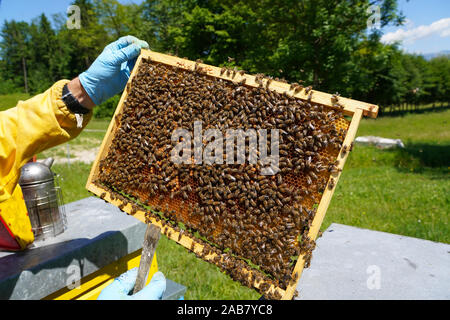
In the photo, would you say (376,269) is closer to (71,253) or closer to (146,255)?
(146,255)

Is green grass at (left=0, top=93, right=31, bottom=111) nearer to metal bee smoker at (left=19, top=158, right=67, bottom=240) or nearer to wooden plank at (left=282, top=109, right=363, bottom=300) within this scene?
metal bee smoker at (left=19, top=158, right=67, bottom=240)

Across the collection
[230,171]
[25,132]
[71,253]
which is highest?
[25,132]

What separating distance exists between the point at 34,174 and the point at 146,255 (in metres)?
1.85

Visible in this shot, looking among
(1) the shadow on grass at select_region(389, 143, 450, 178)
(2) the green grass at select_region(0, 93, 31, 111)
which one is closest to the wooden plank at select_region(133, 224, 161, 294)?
(2) the green grass at select_region(0, 93, 31, 111)

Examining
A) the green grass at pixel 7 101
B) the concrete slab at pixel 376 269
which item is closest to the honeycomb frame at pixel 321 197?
the concrete slab at pixel 376 269

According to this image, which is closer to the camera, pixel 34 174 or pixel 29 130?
pixel 29 130

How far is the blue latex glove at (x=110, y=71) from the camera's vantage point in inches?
107

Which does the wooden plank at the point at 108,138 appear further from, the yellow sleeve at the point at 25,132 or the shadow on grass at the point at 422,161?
the shadow on grass at the point at 422,161

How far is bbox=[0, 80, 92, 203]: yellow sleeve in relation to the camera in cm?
222

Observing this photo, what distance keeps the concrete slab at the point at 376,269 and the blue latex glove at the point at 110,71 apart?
2.54 metres

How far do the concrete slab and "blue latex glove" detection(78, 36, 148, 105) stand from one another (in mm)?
2543

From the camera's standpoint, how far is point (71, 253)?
2.83 m

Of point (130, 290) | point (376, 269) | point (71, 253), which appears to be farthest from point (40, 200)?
point (376, 269)
